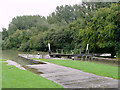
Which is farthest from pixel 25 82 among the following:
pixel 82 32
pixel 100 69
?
pixel 82 32

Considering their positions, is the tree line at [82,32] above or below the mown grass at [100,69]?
above

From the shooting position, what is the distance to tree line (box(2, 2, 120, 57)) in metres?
23.7

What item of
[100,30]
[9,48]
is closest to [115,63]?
[100,30]

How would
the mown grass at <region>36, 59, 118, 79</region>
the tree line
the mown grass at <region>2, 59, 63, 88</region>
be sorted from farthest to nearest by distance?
the tree line < the mown grass at <region>36, 59, 118, 79</region> < the mown grass at <region>2, 59, 63, 88</region>

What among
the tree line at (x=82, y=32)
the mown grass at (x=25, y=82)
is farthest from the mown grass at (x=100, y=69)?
the tree line at (x=82, y=32)

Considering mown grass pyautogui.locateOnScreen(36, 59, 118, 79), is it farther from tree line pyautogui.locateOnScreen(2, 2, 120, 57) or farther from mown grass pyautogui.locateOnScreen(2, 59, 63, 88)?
tree line pyautogui.locateOnScreen(2, 2, 120, 57)

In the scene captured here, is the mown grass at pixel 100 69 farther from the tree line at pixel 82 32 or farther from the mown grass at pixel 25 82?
the tree line at pixel 82 32

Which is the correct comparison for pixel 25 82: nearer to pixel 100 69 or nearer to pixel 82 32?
pixel 100 69

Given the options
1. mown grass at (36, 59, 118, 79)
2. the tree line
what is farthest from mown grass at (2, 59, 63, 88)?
the tree line

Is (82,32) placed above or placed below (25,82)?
above

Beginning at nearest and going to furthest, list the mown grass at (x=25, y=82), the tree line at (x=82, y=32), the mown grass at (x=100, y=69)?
the mown grass at (x=25, y=82) → the mown grass at (x=100, y=69) → the tree line at (x=82, y=32)

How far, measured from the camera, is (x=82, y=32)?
30.8 meters

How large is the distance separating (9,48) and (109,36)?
60.8 metres

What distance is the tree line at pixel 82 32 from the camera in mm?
23695
